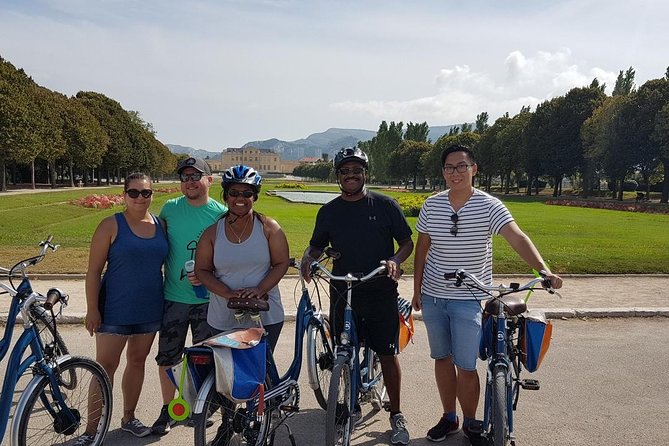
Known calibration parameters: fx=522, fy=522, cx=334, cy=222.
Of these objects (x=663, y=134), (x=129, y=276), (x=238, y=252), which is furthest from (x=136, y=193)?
(x=663, y=134)

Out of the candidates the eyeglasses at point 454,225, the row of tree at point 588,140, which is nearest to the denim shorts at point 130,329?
the eyeglasses at point 454,225

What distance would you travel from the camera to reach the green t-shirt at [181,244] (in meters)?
4.09

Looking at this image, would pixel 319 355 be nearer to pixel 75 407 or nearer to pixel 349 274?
pixel 349 274

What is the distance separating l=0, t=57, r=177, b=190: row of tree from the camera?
39312 millimetres

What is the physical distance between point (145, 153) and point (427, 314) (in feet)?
258

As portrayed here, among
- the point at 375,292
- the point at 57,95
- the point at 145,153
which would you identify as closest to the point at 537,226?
the point at 375,292

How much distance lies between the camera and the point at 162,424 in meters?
4.19

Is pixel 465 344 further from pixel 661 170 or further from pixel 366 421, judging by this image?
pixel 661 170

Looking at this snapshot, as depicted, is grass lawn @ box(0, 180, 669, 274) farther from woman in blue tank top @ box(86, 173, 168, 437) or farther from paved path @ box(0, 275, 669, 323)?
woman in blue tank top @ box(86, 173, 168, 437)

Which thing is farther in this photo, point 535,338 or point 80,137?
point 80,137

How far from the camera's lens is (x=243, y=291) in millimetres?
3443

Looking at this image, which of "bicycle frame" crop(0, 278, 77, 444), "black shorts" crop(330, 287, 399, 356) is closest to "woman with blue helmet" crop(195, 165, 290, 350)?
"black shorts" crop(330, 287, 399, 356)

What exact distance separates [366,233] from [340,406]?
126cm

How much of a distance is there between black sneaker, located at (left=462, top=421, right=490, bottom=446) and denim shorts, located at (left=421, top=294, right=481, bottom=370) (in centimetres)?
45
